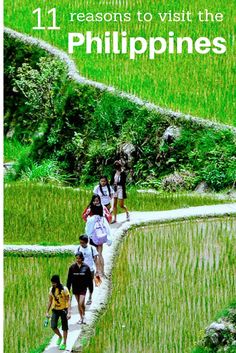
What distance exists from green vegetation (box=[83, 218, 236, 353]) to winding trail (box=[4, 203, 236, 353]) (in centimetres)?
12

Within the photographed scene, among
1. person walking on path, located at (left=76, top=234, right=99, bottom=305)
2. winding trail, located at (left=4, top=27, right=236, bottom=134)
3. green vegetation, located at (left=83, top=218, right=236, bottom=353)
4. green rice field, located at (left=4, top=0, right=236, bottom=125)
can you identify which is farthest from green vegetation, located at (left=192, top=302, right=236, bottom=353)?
winding trail, located at (left=4, top=27, right=236, bottom=134)

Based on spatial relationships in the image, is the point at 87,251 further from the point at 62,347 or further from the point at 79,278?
the point at 62,347

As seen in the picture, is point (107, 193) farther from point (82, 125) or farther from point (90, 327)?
point (82, 125)

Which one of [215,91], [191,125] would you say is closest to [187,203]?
[191,125]

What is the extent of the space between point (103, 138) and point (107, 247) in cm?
702

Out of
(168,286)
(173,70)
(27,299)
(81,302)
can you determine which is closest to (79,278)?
(81,302)

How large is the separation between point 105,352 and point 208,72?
11.2 meters

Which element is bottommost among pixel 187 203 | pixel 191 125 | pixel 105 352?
pixel 105 352

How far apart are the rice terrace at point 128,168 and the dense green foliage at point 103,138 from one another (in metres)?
0.03

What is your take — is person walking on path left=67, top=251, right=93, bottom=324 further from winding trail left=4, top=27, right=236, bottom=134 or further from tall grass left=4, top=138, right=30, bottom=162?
tall grass left=4, top=138, right=30, bottom=162

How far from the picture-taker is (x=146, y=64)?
22562mm

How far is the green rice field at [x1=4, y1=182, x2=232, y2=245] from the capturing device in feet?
53.5

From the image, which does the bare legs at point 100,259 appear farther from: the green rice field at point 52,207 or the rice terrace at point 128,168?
the green rice field at point 52,207

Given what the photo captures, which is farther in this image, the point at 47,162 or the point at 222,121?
the point at 47,162
